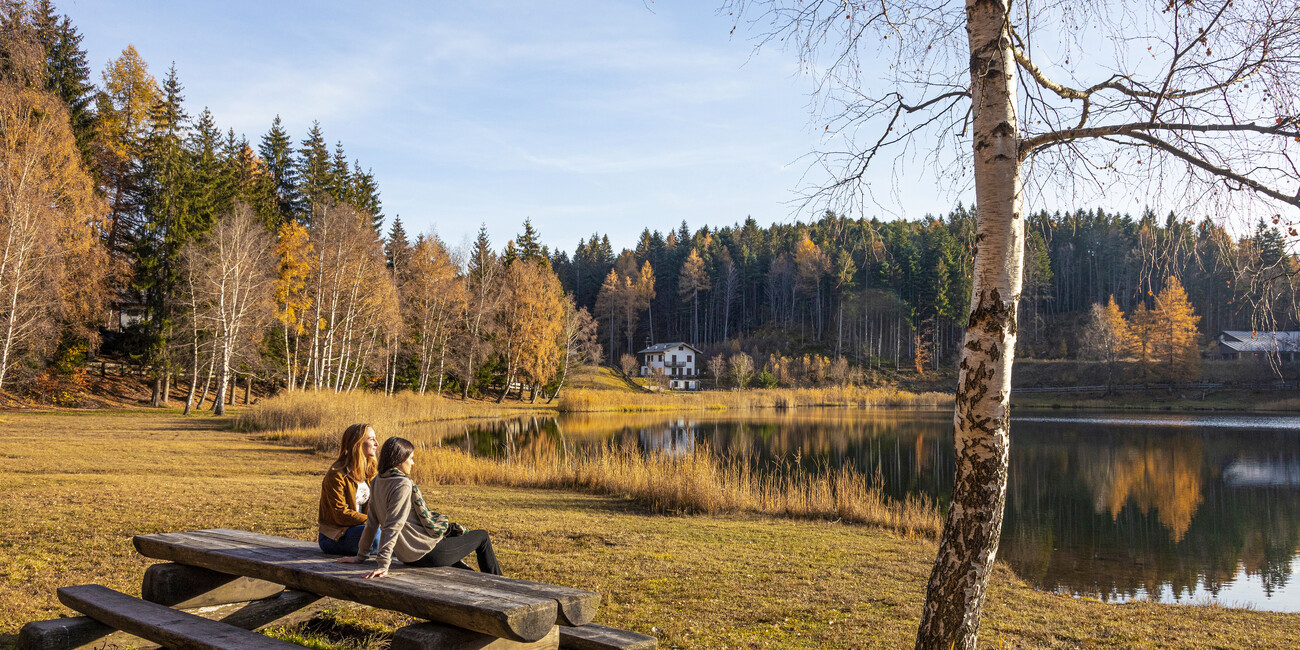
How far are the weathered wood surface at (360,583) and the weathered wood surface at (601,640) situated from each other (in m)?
0.36

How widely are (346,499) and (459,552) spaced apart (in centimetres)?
80

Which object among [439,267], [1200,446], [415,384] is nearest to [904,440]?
[1200,446]

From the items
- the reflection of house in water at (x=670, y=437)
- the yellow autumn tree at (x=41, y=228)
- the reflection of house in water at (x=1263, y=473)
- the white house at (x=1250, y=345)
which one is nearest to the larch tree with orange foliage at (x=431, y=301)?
the reflection of house in water at (x=670, y=437)

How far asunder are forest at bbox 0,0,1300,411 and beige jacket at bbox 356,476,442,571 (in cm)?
294

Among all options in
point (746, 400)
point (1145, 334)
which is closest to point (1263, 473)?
point (746, 400)

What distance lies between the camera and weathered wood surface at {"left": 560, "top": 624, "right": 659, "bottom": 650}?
3379 millimetres

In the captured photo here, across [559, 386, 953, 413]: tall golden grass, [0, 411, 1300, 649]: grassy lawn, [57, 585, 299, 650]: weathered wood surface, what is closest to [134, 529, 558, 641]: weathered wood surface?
[57, 585, 299, 650]: weathered wood surface

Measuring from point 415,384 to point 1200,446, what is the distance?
39.0 meters

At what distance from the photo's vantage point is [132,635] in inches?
160

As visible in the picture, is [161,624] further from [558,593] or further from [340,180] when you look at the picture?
[340,180]

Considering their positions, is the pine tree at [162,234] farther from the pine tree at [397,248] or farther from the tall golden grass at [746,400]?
the tall golden grass at [746,400]

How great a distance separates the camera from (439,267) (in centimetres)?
4184

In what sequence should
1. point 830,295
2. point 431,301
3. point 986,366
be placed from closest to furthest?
1. point 986,366
2. point 431,301
3. point 830,295

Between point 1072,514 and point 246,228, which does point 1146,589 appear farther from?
point 246,228
